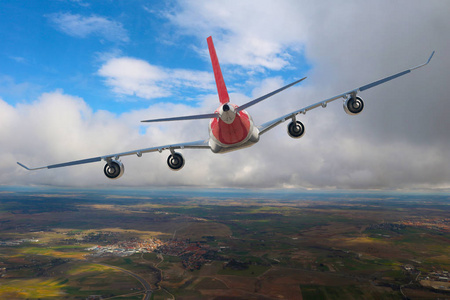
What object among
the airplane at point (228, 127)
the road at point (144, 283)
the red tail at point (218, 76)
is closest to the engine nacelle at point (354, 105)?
the airplane at point (228, 127)

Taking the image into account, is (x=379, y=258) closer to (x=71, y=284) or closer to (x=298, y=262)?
(x=298, y=262)

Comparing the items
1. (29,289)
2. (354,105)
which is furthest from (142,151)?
(29,289)

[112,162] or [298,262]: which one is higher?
[112,162]

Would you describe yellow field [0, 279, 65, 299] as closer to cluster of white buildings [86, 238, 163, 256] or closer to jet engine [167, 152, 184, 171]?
cluster of white buildings [86, 238, 163, 256]

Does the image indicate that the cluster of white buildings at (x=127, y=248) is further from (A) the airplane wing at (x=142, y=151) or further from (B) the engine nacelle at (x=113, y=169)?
(A) the airplane wing at (x=142, y=151)

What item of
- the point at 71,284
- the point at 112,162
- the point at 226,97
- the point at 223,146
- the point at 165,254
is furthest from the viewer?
the point at 165,254

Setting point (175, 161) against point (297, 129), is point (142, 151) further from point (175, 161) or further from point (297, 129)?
point (297, 129)

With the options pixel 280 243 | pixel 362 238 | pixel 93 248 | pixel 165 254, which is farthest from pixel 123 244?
pixel 362 238
